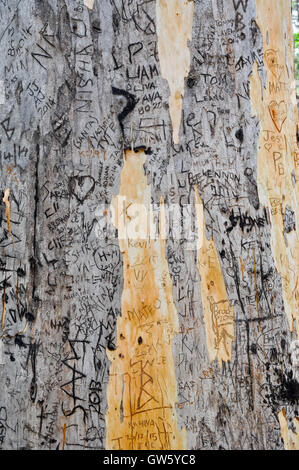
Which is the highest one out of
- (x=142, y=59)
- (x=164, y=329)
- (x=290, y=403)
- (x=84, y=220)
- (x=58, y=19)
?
(x=58, y=19)

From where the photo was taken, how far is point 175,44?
6.01 feet

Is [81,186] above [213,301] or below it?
above

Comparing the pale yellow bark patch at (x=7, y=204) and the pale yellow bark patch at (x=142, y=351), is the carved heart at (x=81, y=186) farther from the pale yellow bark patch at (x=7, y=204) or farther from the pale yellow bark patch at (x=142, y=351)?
the pale yellow bark patch at (x=7, y=204)

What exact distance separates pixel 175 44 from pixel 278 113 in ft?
1.37

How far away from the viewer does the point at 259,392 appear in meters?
1.68

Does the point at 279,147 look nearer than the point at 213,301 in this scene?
No

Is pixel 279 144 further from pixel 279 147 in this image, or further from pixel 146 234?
pixel 146 234

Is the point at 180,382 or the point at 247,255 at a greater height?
the point at 247,255

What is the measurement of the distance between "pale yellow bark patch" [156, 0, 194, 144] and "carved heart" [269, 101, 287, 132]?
12.2 inches

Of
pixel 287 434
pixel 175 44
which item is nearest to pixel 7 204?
pixel 175 44

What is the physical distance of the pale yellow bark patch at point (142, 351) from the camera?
1.68 meters

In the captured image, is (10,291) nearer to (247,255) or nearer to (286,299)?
(247,255)
